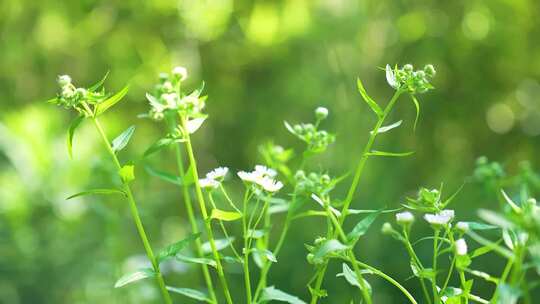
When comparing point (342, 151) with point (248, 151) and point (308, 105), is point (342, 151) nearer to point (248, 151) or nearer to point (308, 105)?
point (308, 105)

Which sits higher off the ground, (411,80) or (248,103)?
(411,80)

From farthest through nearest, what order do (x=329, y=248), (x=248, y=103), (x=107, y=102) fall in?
(x=248, y=103) < (x=107, y=102) < (x=329, y=248)

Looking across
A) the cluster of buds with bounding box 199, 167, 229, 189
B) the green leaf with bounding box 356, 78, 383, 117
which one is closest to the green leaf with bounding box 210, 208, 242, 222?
the cluster of buds with bounding box 199, 167, 229, 189

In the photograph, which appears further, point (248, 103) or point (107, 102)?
point (248, 103)

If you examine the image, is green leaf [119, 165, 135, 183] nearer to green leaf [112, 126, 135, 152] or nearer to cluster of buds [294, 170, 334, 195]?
green leaf [112, 126, 135, 152]

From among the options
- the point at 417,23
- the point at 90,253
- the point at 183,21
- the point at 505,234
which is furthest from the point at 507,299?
the point at 183,21

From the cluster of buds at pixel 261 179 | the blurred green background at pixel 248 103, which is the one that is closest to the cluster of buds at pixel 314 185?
the cluster of buds at pixel 261 179

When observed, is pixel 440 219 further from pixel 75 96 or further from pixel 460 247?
pixel 75 96

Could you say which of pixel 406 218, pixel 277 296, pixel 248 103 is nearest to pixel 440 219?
pixel 406 218
